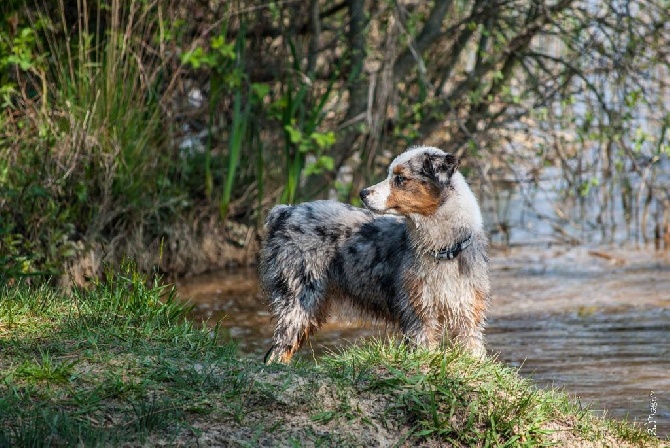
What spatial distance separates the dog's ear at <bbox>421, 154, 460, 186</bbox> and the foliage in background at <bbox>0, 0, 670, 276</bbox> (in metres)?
3.56

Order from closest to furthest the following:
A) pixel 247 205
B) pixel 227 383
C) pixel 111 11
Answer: pixel 227 383, pixel 111 11, pixel 247 205

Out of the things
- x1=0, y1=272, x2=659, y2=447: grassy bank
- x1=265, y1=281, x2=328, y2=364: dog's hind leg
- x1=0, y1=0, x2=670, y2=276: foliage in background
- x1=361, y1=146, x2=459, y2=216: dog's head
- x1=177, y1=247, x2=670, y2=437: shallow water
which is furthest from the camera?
x1=0, y1=0, x2=670, y2=276: foliage in background

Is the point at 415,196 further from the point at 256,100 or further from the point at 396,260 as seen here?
the point at 256,100

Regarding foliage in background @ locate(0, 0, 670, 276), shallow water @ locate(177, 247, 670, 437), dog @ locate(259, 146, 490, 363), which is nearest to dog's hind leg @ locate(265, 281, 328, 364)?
dog @ locate(259, 146, 490, 363)

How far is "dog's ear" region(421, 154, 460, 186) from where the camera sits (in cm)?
652

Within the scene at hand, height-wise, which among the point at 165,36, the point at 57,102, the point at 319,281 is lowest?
the point at 319,281

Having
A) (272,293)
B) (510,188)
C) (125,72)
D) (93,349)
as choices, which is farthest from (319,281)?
(510,188)

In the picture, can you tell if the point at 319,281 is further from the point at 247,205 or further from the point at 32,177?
the point at 247,205

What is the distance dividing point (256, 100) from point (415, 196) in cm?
487

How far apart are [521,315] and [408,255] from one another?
11.6 ft

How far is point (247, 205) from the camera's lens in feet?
39.3

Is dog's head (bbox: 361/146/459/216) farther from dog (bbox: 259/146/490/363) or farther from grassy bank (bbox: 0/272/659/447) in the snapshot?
grassy bank (bbox: 0/272/659/447)

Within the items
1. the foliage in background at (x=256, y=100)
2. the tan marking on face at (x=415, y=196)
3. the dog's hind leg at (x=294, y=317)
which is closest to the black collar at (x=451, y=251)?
the tan marking on face at (x=415, y=196)

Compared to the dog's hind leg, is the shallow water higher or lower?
lower
